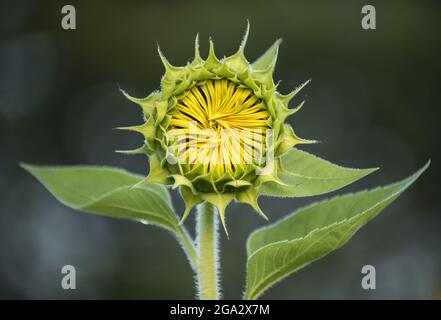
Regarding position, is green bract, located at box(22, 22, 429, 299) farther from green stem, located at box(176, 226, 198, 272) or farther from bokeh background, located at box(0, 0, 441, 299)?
bokeh background, located at box(0, 0, 441, 299)

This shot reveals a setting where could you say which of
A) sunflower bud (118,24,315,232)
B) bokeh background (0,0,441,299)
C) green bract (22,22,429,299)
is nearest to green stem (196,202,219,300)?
green bract (22,22,429,299)

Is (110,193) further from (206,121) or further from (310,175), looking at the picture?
(310,175)

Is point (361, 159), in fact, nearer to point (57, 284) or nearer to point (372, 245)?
point (372, 245)

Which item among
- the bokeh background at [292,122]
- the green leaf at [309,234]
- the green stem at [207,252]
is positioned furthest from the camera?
the bokeh background at [292,122]

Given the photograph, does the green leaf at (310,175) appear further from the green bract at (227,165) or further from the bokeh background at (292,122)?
the bokeh background at (292,122)

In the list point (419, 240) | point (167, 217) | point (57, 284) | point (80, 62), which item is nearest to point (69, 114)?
point (80, 62)

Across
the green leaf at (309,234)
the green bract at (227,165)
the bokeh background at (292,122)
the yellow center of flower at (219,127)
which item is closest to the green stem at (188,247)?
the green bract at (227,165)
